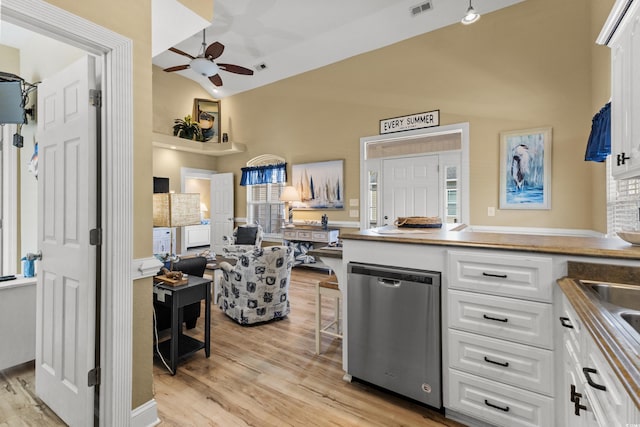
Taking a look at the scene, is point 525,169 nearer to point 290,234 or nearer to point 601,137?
point 601,137

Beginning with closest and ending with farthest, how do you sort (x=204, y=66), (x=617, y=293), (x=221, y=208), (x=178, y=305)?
1. (x=617, y=293)
2. (x=178, y=305)
3. (x=204, y=66)
4. (x=221, y=208)

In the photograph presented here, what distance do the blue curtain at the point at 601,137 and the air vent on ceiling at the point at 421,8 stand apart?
2894 millimetres

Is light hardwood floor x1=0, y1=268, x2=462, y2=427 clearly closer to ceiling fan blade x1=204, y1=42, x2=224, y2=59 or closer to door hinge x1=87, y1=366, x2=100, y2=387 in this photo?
door hinge x1=87, y1=366, x2=100, y2=387

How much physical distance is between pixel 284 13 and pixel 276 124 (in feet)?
7.69

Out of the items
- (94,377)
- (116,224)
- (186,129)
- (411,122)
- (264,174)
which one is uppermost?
(186,129)

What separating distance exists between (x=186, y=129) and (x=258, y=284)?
556 centimetres

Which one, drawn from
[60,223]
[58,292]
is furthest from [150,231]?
[58,292]

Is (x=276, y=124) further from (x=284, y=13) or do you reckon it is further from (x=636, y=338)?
(x=636, y=338)

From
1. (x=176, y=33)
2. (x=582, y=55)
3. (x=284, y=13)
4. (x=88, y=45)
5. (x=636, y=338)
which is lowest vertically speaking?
(x=636, y=338)

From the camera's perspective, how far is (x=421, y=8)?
14.8 ft

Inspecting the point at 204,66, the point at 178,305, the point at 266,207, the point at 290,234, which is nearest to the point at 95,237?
the point at 178,305

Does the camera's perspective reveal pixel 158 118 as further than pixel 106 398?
Yes

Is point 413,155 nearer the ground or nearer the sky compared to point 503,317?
nearer the sky

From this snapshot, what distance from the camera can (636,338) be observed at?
786 mm
